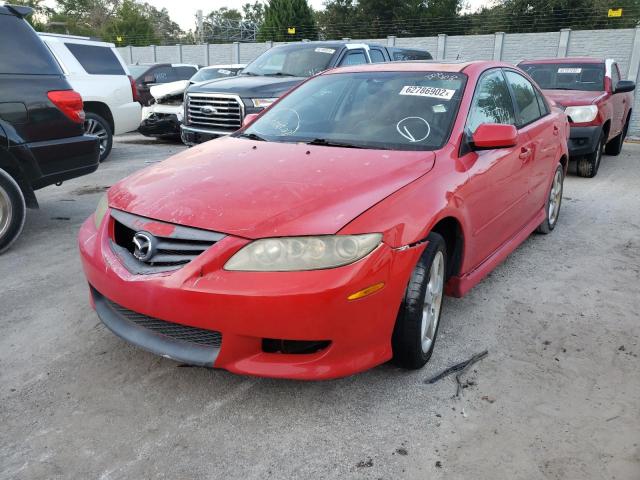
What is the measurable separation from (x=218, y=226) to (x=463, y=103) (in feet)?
5.97

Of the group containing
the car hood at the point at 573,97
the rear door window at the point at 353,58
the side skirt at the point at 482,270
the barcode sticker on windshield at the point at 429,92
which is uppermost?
the rear door window at the point at 353,58

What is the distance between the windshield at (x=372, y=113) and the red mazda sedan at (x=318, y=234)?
1 centimetres

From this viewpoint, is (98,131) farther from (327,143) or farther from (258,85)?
(327,143)

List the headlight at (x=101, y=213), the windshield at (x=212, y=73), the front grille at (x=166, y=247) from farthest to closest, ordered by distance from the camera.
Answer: the windshield at (x=212, y=73)
the headlight at (x=101, y=213)
the front grille at (x=166, y=247)

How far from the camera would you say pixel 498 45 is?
15.2m

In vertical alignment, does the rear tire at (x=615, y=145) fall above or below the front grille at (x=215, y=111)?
below

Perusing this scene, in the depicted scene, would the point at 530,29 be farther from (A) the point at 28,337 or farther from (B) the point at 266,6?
(A) the point at 28,337

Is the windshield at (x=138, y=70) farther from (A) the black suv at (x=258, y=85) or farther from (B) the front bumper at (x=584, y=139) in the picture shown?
(B) the front bumper at (x=584, y=139)

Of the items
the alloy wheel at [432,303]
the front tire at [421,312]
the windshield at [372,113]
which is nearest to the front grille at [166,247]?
the front tire at [421,312]

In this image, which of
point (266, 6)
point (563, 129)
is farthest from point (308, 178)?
point (266, 6)

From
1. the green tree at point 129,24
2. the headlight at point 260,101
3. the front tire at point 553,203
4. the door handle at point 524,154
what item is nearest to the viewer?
the door handle at point 524,154

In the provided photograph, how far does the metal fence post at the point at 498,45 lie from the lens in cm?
1511

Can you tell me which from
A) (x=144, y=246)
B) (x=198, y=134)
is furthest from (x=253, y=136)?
(x=198, y=134)

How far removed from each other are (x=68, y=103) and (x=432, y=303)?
Answer: 3.77 meters
